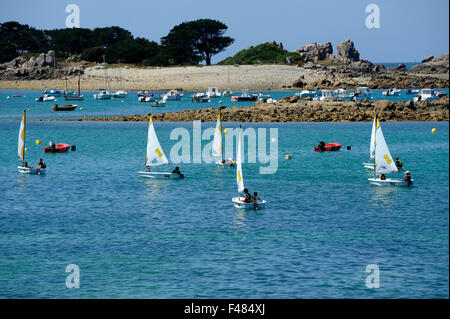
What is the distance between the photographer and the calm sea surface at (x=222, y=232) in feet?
144

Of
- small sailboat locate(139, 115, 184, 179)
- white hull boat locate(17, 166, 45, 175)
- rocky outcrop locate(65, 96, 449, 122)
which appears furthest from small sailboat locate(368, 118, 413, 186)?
rocky outcrop locate(65, 96, 449, 122)

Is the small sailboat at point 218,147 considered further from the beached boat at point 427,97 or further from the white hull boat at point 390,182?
the beached boat at point 427,97

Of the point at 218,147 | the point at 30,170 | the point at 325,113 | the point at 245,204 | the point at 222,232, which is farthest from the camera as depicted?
the point at 325,113

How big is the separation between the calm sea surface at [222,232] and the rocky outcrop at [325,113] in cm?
4406

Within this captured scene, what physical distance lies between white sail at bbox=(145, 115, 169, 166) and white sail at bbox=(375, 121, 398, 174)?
22.5 meters

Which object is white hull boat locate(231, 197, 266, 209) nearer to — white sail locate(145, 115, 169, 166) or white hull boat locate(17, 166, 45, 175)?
white sail locate(145, 115, 169, 166)

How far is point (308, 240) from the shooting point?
53.0 metres

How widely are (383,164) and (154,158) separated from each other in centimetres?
2419

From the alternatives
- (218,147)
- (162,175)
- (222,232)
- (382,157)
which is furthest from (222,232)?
(218,147)

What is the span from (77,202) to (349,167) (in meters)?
35.7

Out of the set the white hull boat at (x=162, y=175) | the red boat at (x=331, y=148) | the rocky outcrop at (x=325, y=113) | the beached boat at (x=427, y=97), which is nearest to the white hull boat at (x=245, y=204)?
the white hull boat at (x=162, y=175)

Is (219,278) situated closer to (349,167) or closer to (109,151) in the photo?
(349,167)

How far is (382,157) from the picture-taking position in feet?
240

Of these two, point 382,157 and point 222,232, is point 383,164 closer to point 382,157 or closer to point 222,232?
point 382,157
